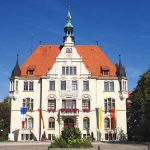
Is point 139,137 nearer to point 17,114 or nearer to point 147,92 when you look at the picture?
point 147,92

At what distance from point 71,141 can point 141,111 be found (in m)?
20.3

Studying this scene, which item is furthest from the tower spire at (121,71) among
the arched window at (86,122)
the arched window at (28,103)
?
the arched window at (28,103)

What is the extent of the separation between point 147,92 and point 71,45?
1965 centimetres

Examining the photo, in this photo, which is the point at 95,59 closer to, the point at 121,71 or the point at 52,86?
the point at 121,71

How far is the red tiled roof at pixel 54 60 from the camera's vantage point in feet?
211

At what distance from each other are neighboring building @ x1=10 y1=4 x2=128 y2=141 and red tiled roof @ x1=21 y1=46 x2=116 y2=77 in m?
0.20

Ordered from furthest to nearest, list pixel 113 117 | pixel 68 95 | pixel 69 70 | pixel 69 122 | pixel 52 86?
pixel 69 70 → pixel 52 86 → pixel 68 95 → pixel 113 117 → pixel 69 122

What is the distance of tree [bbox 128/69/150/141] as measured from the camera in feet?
164

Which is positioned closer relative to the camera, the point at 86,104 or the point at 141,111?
the point at 141,111

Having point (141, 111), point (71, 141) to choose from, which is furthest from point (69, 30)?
point (71, 141)

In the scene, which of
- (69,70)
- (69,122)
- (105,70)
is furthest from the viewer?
(105,70)

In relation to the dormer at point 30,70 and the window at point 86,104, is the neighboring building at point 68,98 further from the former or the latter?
the dormer at point 30,70

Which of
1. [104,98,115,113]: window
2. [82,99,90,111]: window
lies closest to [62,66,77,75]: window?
[82,99,90,111]: window

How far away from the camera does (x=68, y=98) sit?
61.5 m
